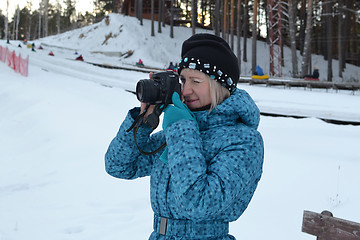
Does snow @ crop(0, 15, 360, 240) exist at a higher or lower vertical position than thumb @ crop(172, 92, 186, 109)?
lower

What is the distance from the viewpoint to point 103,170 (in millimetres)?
7133

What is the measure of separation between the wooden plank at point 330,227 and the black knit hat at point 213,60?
1.17m

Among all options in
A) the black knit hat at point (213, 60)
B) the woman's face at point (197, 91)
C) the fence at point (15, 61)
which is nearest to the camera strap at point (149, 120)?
the woman's face at point (197, 91)

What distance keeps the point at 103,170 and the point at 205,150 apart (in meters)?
5.76

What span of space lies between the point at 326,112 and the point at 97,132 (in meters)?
6.64

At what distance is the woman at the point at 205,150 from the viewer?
4.90 feet

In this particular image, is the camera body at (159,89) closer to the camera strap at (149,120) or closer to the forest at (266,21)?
the camera strap at (149,120)

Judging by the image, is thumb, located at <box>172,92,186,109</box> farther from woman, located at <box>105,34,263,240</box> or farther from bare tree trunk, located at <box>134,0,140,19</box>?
bare tree trunk, located at <box>134,0,140,19</box>

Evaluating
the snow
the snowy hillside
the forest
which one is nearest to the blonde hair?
the snow

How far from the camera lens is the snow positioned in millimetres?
5020

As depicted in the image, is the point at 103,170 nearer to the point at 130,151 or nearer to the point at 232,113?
the point at 130,151

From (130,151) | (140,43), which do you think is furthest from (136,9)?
(130,151)

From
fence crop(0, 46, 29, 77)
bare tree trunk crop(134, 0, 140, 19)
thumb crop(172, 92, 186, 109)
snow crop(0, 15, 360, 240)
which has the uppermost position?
bare tree trunk crop(134, 0, 140, 19)

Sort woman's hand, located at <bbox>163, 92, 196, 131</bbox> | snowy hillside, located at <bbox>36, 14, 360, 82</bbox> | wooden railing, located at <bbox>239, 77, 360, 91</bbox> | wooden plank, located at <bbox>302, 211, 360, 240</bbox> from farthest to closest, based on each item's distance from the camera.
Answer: snowy hillside, located at <bbox>36, 14, 360, 82</bbox> < wooden railing, located at <bbox>239, 77, 360, 91</bbox> < wooden plank, located at <bbox>302, 211, 360, 240</bbox> < woman's hand, located at <bbox>163, 92, 196, 131</bbox>
